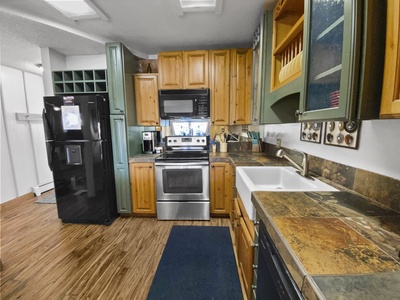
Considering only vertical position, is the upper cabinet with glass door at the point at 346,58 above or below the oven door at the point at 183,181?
above

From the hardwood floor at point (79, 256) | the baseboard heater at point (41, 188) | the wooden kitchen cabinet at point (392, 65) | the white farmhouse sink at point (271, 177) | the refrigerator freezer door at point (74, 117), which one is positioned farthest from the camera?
the baseboard heater at point (41, 188)

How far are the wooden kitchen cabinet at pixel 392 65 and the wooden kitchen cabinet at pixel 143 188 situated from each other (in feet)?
7.75

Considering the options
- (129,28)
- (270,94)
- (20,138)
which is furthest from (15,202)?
(270,94)

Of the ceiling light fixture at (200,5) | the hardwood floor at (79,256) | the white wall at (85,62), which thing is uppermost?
the ceiling light fixture at (200,5)

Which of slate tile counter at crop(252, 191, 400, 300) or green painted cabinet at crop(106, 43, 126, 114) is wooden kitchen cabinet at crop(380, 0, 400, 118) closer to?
slate tile counter at crop(252, 191, 400, 300)

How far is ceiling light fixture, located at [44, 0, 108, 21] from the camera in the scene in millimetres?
1650

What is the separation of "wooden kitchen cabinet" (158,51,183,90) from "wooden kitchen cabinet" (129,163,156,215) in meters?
1.20

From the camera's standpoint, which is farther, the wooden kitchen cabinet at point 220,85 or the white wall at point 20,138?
the white wall at point 20,138

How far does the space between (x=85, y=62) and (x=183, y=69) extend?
1.64 meters

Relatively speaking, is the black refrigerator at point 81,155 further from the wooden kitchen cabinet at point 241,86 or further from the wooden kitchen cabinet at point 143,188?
the wooden kitchen cabinet at point 241,86

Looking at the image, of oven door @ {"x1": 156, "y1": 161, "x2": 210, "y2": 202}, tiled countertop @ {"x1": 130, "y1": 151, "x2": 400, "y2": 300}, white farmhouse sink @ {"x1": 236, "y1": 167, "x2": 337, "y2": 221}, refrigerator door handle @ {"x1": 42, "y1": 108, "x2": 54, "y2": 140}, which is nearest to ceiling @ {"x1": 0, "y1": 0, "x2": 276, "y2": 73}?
refrigerator door handle @ {"x1": 42, "y1": 108, "x2": 54, "y2": 140}

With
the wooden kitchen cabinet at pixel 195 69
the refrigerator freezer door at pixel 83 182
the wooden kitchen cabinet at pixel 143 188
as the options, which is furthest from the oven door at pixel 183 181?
the wooden kitchen cabinet at pixel 195 69

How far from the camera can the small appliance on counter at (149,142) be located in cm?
284

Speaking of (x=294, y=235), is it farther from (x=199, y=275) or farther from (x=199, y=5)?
(x=199, y=5)
